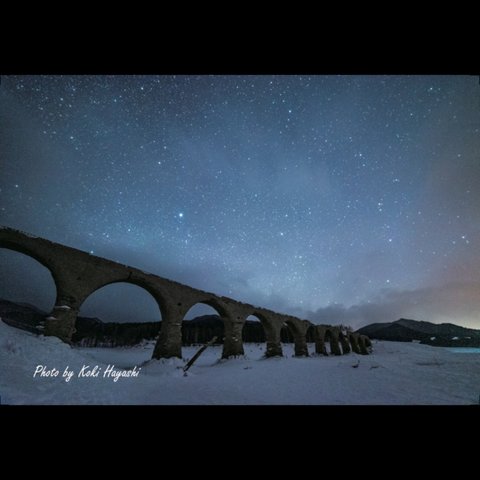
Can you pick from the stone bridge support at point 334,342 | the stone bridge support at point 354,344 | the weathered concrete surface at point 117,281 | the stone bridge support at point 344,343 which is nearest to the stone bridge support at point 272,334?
the weathered concrete surface at point 117,281

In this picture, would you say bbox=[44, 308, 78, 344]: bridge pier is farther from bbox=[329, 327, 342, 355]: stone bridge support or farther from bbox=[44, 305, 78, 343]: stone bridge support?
bbox=[329, 327, 342, 355]: stone bridge support

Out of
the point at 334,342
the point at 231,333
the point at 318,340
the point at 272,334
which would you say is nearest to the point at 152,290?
the point at 231,333

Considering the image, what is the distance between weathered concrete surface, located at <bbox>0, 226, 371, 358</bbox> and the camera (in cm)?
869

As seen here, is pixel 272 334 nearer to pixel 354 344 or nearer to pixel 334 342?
pixel 334 342

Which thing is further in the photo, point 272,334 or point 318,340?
point 318,340

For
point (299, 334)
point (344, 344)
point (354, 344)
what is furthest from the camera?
point (354, 344)

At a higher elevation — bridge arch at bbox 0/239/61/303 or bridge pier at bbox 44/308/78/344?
bridge arch at bbox 0/239/61/303

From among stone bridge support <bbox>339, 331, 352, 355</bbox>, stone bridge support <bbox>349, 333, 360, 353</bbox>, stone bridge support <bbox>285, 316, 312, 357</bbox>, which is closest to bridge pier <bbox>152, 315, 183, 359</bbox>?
stone bridge support <bbox>285, 316, 312, 357</bbox>

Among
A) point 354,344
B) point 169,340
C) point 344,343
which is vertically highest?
point 169,340

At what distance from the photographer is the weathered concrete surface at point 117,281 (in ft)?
28.5

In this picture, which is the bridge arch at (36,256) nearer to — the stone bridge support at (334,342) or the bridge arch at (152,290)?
the bridge arch at (152,290)

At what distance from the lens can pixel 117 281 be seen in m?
10.8
